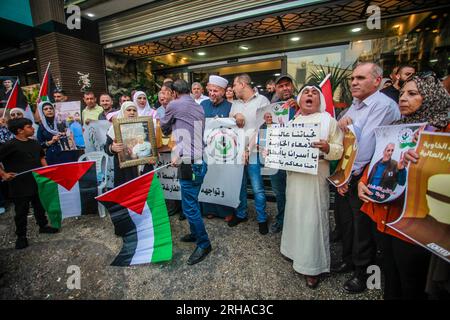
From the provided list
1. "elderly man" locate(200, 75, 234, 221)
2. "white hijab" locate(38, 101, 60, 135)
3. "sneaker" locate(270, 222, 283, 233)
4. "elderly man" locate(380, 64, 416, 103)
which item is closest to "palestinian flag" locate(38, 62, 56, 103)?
"white hijab" locate(38, 101, 60, 135)

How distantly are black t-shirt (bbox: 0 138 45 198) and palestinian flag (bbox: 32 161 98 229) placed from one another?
80 centimetres

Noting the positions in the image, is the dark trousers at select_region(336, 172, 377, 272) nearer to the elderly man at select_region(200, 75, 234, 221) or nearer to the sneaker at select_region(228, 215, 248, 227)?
the sneaker at select_region(228, 215, 248, 227)

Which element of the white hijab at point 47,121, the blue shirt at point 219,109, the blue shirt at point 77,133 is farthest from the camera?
the blue shirt at point 77,133

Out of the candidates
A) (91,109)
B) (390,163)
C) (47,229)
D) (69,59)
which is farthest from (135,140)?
(69,59)

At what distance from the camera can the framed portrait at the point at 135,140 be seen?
9.40ft

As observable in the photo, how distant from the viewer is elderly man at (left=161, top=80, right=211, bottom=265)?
2.68 m

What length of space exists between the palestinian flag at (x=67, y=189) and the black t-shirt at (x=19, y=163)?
0.80m

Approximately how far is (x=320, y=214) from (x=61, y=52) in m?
8.10

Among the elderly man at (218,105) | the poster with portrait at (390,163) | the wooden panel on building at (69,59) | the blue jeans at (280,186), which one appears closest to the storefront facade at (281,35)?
the wooden panel on building at (69,59)

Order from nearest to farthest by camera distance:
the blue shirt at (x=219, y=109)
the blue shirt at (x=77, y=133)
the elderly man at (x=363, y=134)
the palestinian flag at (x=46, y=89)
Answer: the elderly man at (x=363, y=134), the blue shirt at (x=219, y=109), the blue shirt at (x=77, y=133), the palestinian flag at (x=46, y=89)

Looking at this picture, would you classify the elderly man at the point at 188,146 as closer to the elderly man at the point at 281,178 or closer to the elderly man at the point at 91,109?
the elderly man at the point at 281,178

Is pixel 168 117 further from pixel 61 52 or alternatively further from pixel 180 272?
pixel 61 52

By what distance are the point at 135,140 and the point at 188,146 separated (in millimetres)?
779
